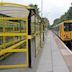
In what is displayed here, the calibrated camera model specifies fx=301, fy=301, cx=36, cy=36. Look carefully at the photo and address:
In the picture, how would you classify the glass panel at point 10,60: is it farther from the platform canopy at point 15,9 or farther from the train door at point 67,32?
the train door at point 67,32

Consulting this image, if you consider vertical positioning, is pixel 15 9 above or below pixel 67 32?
above

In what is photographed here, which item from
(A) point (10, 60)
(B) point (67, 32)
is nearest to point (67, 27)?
(B) point (67, 32)

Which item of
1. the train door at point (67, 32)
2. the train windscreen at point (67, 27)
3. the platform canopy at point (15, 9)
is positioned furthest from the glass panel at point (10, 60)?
the train windscreen at point (67, 27)

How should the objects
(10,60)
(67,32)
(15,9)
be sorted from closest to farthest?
1. (15,9)
2. (10,60)
3. (67,32)

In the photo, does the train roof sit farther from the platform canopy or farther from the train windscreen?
the train windscreen

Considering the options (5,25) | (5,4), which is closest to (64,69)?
(5,4)

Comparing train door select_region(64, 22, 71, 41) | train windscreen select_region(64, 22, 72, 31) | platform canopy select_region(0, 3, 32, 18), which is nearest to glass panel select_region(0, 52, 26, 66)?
platform canopy select_region(0, 3, 32, 18)

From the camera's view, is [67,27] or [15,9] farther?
[67,27]

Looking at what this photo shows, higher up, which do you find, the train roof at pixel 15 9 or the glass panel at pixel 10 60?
the train roof at pixel 15 9

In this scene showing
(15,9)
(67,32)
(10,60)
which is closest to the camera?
(15,9)

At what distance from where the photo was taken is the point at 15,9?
1190 cm

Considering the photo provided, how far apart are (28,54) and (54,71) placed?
1.56m

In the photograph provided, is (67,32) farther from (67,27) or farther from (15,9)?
(15,9)

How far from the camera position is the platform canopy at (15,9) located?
38.3 feet
